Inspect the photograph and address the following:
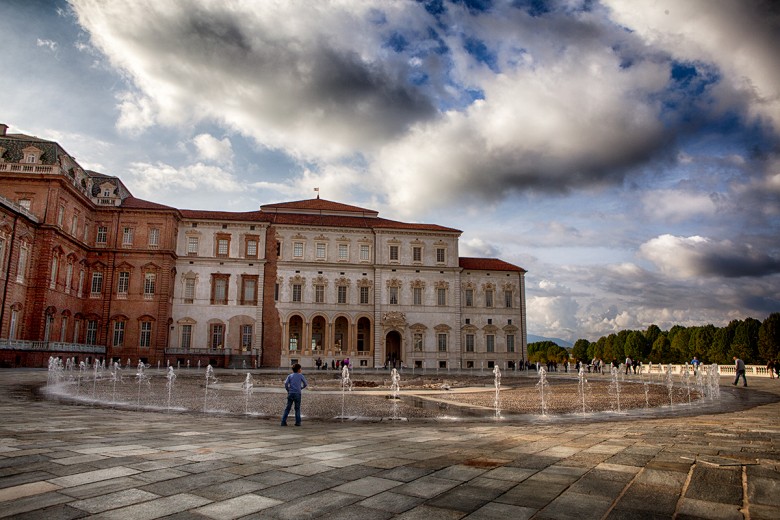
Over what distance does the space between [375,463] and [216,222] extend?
4744 centimetres

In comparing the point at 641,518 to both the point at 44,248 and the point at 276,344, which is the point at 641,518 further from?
the point at 276,344

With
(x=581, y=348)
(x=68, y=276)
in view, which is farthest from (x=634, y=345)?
(x=68, y=276)

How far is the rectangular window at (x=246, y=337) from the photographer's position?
48.4m

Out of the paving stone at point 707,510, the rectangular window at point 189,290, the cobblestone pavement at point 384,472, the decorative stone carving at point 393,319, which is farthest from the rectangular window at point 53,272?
the paving stone at point 707,510

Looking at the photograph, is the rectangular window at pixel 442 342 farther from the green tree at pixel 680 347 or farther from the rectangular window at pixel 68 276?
the green tree at pixel 680 347

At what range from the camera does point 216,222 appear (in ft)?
165

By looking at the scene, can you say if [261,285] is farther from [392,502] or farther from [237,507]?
[392,502]

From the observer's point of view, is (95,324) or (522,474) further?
(95,324)

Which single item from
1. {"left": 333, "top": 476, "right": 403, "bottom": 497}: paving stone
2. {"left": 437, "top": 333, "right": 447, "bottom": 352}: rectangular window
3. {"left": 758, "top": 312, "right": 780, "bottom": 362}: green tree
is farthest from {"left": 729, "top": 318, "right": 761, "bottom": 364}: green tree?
{"left": 333, "top": 476, "right": 403, "bottom": 497}: paving stone

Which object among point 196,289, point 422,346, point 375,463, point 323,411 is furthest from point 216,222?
point 375,463

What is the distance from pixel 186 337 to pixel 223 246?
9.21 meters

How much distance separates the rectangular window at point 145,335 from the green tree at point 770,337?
67520mm

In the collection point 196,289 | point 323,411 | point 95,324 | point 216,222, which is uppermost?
point 216,222

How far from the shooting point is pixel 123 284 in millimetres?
46594
